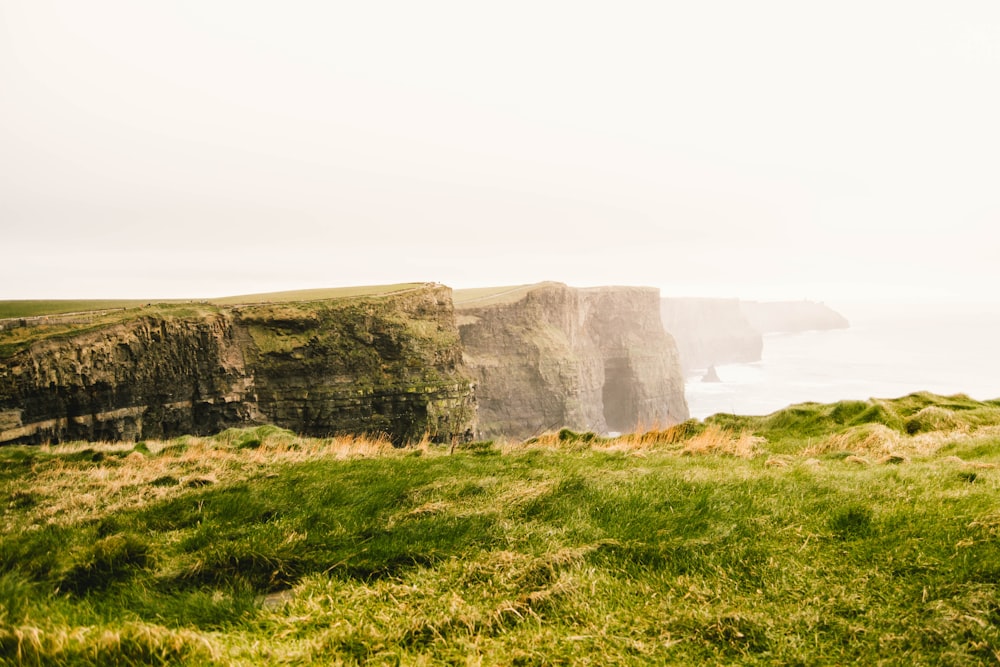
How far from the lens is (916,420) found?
10.5m

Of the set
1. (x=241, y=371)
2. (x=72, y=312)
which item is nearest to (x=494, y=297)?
(x=241, y=371)

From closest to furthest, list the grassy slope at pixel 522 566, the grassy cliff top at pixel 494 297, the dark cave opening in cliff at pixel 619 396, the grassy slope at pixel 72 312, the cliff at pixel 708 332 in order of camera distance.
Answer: the grassy slope at pixel 522 566 < the grassy slope at pixel 72 312 < the grassy cliff top at pixel 494 297 < the dark cave opening in cliff at pixel 619 396 < the cliff at pixel 708 332

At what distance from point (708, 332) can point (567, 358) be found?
98156 mm

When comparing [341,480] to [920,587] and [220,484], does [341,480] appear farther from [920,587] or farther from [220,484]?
[920,587]

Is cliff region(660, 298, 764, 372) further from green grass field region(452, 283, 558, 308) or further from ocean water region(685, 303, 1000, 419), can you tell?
green grass field region(452, 283, 558, 308)

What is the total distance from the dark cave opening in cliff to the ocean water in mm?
16554

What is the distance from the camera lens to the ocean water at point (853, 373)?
91438mm

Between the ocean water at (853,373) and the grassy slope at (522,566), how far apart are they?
70.0 m

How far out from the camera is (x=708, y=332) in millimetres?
152625

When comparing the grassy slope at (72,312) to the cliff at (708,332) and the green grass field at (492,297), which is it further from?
the cliff at (708,332)

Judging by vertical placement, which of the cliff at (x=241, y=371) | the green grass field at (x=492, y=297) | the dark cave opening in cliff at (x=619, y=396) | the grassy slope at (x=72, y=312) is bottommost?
the dark cave opening in cliff at (x=619, y=396)

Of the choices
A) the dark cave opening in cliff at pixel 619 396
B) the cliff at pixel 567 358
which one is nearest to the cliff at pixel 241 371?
the cliff at pixel 567 358

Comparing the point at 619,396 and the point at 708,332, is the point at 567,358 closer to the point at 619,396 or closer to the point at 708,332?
the point at 619,396

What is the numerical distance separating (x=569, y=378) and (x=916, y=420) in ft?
197
